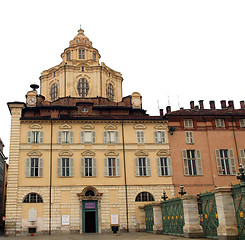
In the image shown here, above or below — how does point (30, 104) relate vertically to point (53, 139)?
above

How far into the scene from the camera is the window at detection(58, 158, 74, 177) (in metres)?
36.3

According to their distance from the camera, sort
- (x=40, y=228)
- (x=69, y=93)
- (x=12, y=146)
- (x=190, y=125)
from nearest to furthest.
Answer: (x=40, y=228) → (x=12, y=146) → (x=190, y=125) → (x=69, y=93)

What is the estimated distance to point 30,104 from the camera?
4281 cm

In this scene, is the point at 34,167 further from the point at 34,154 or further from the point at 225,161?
the point at 225,161

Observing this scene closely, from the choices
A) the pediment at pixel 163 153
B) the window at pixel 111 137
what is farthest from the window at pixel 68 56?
the pediment at pixel 163 153

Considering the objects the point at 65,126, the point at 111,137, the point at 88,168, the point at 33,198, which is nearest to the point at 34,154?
the point at 65,126

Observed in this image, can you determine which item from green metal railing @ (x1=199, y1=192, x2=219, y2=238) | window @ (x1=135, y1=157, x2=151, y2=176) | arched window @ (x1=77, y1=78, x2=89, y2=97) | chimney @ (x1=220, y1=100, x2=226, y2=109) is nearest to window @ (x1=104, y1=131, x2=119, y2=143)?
window @ (x1=135, y1=157, x2=151, y2=176)

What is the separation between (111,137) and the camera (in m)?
38.5

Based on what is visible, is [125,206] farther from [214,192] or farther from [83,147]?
[214,192]

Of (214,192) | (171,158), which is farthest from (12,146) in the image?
(214,192)

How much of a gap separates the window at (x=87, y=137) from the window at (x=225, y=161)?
14.9m

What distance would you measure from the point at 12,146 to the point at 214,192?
24586mm

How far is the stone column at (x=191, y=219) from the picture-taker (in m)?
22.4

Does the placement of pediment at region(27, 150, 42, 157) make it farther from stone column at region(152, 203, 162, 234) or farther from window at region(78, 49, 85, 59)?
window at region(78, 49, 85, 59)
